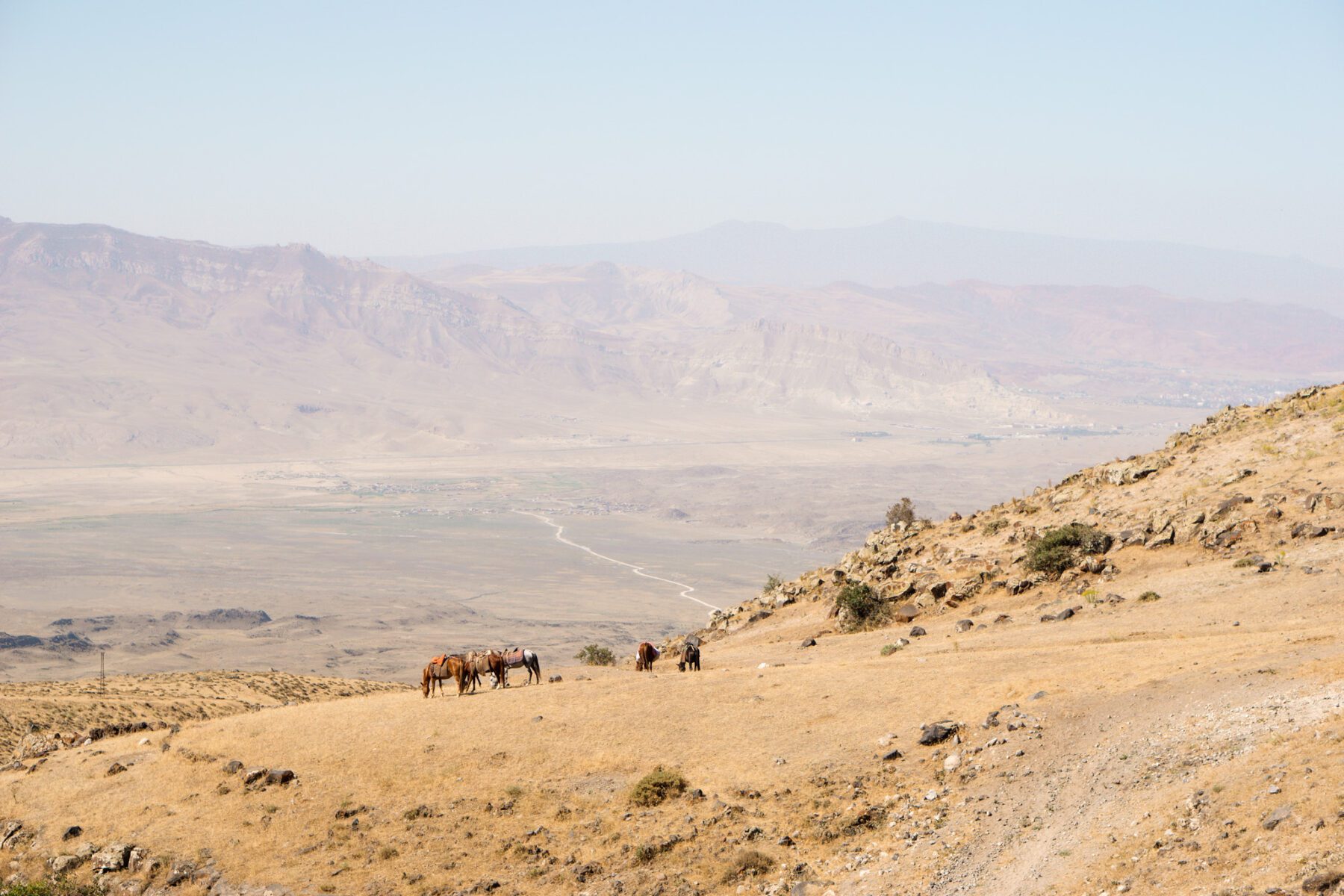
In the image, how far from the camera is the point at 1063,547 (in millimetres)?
32719

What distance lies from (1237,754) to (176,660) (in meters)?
86.1

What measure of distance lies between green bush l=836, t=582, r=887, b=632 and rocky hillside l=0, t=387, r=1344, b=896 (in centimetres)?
477

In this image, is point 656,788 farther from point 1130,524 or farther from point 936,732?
point 1130,524

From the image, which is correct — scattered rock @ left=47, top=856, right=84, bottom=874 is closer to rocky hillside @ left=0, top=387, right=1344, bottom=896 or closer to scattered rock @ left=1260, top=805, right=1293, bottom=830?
rocky hillside @ left=0, top=387, right=1344, bottom=896

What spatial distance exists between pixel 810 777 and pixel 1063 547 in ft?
55.7

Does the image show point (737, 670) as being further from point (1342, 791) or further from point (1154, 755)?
point (1342, 791)

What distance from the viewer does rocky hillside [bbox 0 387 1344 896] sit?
48.8ft

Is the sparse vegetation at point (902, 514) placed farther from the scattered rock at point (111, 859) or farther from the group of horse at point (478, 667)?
the scattered rock at point (111, 859)

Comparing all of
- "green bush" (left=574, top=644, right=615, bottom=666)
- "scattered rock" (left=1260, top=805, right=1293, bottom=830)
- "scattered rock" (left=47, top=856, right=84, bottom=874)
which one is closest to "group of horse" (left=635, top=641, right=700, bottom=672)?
"green bush" (left=574, top=644, right=615, bottom=666)

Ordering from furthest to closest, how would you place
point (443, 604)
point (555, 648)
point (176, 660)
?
point (443, 604) < point (555, 648) < point (176, 660)

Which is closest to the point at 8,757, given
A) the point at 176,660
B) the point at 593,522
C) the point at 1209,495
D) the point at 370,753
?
the point at 370,753

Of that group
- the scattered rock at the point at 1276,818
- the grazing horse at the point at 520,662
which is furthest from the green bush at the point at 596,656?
the scattered rock at the point at 1276,818

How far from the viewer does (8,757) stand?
28.2m

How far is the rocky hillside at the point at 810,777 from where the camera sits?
14.9m
